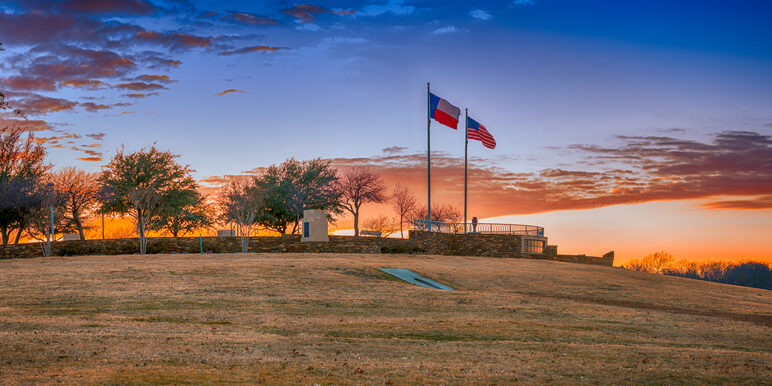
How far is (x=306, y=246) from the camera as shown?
38.2 meters

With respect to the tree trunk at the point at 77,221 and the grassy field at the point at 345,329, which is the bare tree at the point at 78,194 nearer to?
the tree trunk at the point at 77,221

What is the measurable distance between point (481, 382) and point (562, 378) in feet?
4.60

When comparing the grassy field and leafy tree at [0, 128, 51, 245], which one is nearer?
the grassy field

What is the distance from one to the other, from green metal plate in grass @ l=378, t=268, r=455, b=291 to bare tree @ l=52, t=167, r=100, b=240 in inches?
1464

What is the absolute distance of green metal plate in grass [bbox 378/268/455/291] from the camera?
73.6ft

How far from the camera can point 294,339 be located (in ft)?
40.4

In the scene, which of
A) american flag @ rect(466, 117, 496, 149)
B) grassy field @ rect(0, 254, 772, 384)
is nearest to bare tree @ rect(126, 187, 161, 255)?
grassy field @ rect(0, 254, 772, 384)

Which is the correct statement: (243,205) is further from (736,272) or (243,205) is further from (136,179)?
(736,272)

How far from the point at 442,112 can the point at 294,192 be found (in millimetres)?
21198

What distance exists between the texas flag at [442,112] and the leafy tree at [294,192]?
64.9 ft

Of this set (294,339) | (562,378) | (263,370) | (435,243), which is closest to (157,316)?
(294,339)

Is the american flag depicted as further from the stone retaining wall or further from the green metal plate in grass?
the green metal plate in grass

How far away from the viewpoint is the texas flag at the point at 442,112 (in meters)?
40.2

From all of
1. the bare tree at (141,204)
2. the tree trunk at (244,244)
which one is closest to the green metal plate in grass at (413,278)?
the tree trunk at (244,244)
